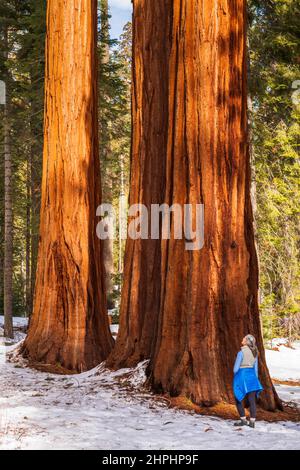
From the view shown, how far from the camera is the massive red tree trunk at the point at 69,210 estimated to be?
10547mm

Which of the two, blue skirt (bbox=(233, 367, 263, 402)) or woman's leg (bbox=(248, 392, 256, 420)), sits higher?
blue skirt (bbox=(233, 367, 263, 402))

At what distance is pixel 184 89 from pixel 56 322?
16.0ft

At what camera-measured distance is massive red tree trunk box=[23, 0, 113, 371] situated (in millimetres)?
10547

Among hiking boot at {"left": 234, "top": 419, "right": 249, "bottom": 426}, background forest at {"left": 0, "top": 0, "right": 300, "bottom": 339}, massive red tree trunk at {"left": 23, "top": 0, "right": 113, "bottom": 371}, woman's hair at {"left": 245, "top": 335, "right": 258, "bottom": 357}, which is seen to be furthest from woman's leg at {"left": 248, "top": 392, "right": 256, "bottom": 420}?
background forest at {"left": 0, "top": 0, "right": 300, "bottom": 339}

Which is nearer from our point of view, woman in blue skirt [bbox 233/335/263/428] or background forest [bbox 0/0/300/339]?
woman in blue skirt [bbox 233/335/263/428]

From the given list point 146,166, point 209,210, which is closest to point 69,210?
point 146,166

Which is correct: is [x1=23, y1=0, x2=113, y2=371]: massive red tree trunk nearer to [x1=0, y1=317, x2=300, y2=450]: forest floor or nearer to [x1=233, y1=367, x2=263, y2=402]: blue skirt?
[x1=0, y1=317, x2=300, y2=450]: forest floor

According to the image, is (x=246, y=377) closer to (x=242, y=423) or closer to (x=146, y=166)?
(x=242, y=423)

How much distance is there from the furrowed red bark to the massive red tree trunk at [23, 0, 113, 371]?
303 centimetres

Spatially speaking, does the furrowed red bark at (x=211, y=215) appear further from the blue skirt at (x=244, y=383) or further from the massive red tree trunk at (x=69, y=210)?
the massive red tree trunk at (x=69, y=210)

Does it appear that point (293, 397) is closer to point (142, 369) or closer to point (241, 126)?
point (142, 369)

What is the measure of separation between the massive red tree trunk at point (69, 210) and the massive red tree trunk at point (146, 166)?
1.35 metres

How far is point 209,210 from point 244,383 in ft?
7.00
